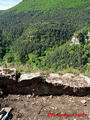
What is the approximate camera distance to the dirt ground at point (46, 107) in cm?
444

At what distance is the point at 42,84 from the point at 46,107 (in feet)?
3.24

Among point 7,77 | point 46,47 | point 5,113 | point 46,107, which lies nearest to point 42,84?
point 46,107

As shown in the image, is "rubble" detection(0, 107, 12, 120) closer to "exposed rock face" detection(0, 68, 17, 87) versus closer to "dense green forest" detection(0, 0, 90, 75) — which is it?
"exposed rock face" detection(0, 68, 17, 87)

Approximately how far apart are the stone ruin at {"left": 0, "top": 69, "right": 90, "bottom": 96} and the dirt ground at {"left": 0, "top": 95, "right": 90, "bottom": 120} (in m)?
0.22

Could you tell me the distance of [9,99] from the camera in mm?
5125

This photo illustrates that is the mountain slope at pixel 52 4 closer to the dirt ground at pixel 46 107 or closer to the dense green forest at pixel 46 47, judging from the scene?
the dense green forest at pixel 46 47

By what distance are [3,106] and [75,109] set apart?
9.41 ft

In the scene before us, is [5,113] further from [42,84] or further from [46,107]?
[42,84]

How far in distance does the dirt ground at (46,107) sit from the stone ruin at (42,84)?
0.73 feet

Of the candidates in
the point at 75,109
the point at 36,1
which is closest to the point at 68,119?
the point at 75,109

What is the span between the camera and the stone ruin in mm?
5141

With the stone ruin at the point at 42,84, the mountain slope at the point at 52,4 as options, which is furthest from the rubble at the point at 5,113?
the mountain slope at the point at 52,4

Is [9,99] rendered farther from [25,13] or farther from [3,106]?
[25,13]

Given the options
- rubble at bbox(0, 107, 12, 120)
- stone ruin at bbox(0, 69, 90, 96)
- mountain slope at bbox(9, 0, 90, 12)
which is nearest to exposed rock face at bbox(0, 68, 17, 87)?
stone ruin at bbox(0, 69, 90, 96)
